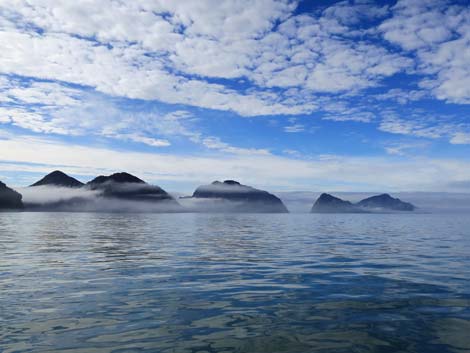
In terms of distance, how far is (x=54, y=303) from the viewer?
15312 mm

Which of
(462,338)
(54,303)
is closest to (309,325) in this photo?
(462,338)

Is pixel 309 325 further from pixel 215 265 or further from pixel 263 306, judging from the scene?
pixel 215 265

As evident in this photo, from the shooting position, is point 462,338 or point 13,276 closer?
point 462,338

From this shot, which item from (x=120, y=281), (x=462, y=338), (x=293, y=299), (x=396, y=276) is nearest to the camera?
(x=462, y=338)

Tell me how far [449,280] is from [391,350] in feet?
Answer: 42.3

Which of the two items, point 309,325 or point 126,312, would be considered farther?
point 126,312

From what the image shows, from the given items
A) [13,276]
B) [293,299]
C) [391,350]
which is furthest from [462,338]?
[13,276]

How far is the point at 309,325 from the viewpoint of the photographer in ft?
41.5

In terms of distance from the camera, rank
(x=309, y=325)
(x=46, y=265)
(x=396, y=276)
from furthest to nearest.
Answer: (x=46, y=265) < (x=396, y=276) < (x=309, y=325)

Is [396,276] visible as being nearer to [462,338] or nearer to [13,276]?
[462,338]

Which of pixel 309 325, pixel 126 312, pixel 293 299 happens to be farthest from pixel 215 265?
pixel 309 325

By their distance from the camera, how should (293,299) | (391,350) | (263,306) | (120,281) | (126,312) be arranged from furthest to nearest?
(120,281)
(293,299)
(263,306)
(126,312)
(391,350)

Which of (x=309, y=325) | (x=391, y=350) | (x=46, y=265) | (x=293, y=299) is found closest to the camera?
(x=391, y=350)

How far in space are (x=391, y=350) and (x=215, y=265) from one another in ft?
56.1
